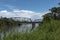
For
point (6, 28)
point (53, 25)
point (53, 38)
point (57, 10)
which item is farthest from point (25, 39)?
point (57, 10)

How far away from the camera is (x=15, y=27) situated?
6523 millimetres

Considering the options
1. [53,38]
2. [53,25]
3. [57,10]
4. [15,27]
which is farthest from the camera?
[57,10]

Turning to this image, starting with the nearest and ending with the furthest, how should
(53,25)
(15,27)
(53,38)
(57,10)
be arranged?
(15,27) → (53,38) → (53,25) → (57,10)

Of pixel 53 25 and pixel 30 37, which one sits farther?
pixel 53 25

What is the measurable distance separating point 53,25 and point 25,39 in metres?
5.44

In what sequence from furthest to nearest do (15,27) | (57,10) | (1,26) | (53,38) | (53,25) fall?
(57,10)
(53,25)
(53,38)
(15,27)
(1,26)

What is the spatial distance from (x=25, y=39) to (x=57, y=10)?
32.2 m

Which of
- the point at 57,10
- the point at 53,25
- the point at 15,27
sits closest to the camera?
the point at 15,27

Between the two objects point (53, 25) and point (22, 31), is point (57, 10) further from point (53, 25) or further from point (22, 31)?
point (22, 31)

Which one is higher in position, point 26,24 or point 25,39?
point 26,24

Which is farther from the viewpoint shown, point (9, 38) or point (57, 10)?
point (57, 10)

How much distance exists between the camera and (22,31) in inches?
261

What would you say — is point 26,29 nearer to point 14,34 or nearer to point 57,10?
point 14,34

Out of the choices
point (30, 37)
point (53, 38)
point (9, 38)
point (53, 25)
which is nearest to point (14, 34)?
point (9, 38)
